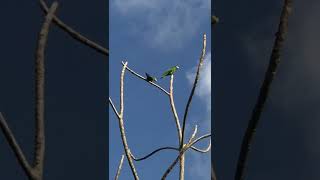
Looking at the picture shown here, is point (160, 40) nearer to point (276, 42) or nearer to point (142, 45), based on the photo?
point (142, 45)

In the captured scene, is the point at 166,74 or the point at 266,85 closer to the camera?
the point at 266,85

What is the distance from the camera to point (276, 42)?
148mm

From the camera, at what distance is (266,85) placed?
148mm

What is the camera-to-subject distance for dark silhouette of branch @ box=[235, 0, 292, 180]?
0.15m

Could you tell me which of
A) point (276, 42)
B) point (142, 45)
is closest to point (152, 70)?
point (142, 45)

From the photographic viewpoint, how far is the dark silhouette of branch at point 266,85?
0.15 m
